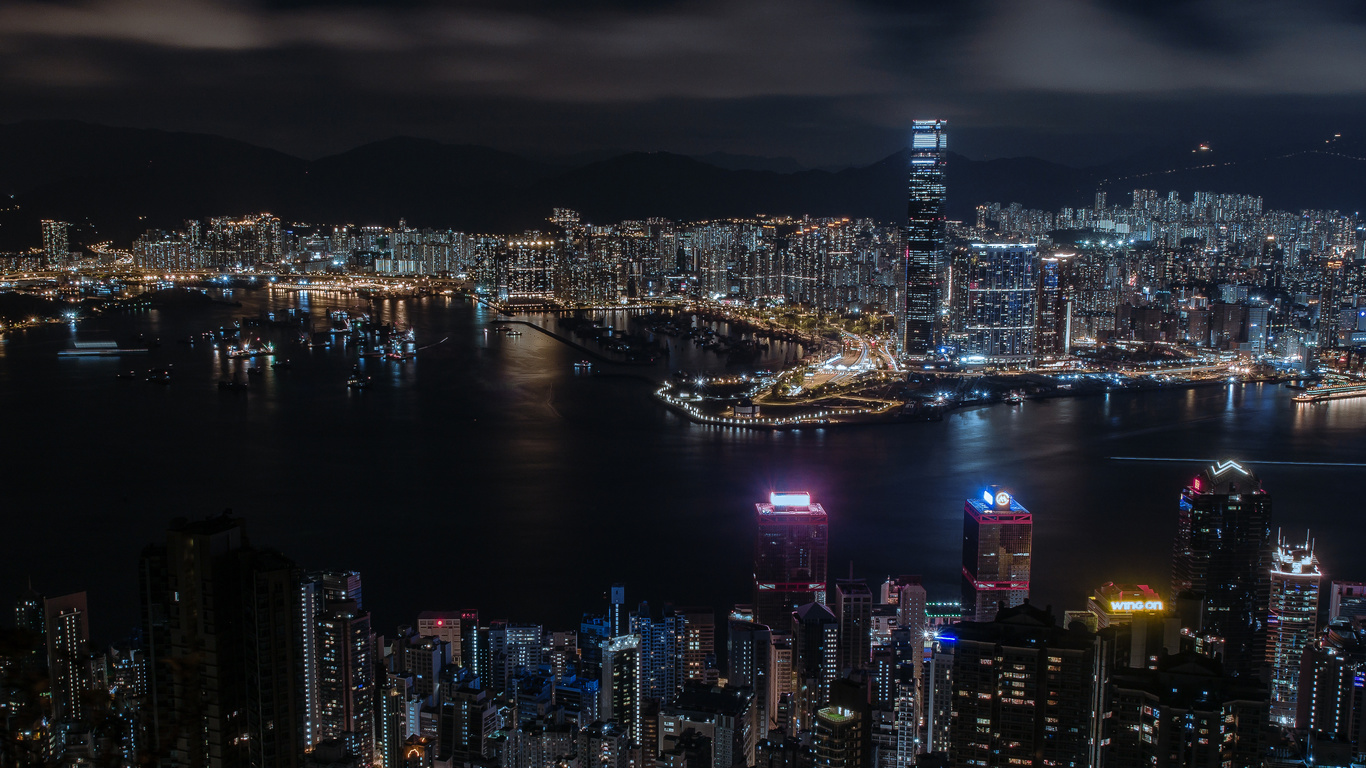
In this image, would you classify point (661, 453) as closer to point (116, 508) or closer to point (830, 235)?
point (116, 508)

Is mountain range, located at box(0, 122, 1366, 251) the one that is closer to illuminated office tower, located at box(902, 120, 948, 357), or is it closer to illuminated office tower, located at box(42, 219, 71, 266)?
illuminated office tower, located at box(42, 219, 71, 266)

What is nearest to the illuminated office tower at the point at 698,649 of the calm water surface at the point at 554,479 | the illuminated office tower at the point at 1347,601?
the calm water surface at the point at 554,479

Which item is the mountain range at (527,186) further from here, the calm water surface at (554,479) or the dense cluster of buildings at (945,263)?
the calm water surface at (554,479)

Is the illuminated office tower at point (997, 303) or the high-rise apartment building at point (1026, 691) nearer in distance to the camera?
the high-rise apartment building at point (1026, 691)

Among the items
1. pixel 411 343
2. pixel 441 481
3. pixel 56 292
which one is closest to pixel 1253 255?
pixel 411 343

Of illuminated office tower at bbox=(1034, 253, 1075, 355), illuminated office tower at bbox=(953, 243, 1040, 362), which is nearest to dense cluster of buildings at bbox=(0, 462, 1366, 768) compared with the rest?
illuminated office tower at bbox=(953, 243, 1040, 362)
